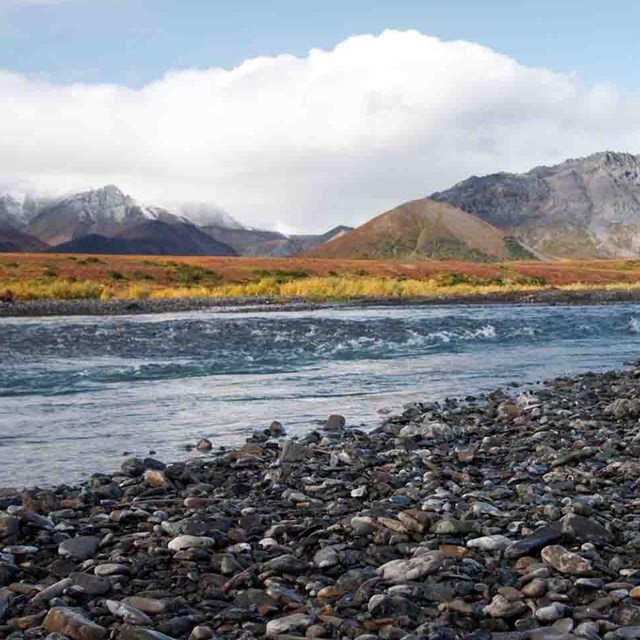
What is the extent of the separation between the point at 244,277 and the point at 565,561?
6397 centimetres

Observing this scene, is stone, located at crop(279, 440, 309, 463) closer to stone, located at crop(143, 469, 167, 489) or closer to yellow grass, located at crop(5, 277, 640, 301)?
stone, located at crop(143, 469, 167, 489)

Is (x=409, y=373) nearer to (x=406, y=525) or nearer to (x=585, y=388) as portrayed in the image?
(x=585, y=388)

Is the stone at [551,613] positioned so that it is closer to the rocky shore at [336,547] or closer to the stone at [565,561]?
the rocky shore at [336,547]

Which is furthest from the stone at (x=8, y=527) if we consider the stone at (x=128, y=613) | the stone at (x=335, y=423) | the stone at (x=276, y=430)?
the stone at (x=335, y=423)

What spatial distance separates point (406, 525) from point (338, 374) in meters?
12.9

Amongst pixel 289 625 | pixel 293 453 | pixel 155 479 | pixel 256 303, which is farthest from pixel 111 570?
pixel 256 303

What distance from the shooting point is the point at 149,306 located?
43.5m

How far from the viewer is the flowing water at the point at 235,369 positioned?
11.6 metres

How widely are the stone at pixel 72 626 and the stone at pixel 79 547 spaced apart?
1289 mm

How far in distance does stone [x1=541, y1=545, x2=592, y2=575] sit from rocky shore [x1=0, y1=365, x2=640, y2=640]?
0.04ft

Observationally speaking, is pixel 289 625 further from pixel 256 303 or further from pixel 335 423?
pixel 256 303

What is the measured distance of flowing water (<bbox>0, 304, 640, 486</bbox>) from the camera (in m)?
11.6

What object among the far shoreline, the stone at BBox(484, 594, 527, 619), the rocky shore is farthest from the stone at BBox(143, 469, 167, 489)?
the far shoreline

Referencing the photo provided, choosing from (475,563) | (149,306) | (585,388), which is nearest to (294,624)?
(475,563)
